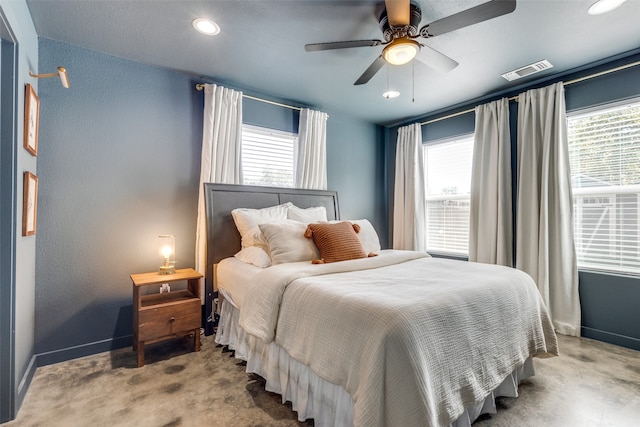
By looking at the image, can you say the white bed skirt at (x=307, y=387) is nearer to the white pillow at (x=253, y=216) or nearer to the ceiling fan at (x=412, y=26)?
the white pillow at (x=253, y=216)

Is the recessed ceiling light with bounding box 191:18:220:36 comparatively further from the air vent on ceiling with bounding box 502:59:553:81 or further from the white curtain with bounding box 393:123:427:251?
the white curtain with bounding box 393:123:427:251

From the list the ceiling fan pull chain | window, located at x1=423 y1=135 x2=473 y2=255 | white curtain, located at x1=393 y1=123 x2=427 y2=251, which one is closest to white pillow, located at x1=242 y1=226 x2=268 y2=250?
the ceiling fan pull chain

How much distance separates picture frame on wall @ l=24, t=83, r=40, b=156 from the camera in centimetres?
186

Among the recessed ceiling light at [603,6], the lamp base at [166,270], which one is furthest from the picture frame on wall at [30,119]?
the recessed ceiling light at [603,6]

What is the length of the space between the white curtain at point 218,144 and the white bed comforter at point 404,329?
117cm

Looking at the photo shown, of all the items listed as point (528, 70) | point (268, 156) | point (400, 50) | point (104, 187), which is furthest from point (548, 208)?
point (104, 187)

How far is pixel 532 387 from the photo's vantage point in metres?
1.96

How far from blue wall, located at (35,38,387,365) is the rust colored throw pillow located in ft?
4.34

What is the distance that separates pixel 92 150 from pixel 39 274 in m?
1.05

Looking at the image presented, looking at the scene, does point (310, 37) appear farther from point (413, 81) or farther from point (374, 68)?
point (413, 81)

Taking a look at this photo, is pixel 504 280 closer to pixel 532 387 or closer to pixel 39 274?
pixel 532 387

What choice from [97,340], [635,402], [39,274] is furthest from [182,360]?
[635,402]

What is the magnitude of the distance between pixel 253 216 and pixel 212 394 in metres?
1.51

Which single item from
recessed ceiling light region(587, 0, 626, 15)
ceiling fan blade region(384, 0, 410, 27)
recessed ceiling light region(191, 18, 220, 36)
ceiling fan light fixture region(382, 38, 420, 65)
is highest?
recessed ceiling light region(587, 0, 626, 15)
